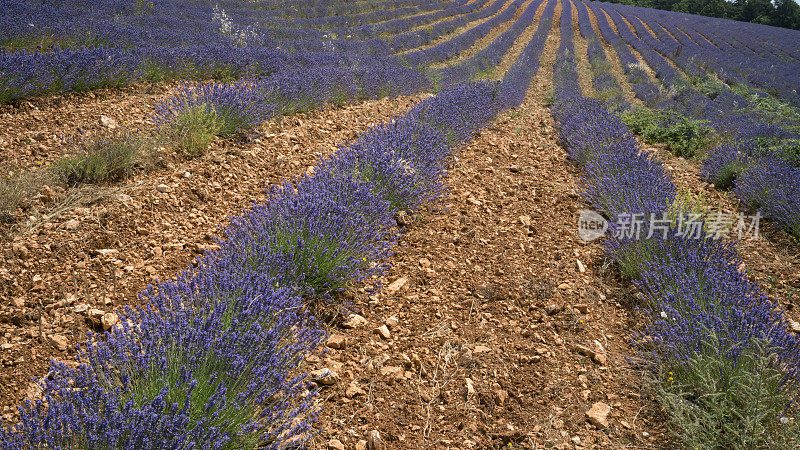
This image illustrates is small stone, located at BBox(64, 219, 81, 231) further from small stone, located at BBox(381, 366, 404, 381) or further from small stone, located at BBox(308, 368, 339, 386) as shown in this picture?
small stone, located at BBox(381, 366, 404, 381)

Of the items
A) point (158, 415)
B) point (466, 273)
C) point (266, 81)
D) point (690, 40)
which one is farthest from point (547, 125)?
point (690, 40)

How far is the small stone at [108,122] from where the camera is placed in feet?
14.0

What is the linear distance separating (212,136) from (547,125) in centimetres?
498

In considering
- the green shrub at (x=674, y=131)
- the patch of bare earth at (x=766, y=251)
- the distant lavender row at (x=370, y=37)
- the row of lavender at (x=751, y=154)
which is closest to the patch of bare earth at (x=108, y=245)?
the patch of bare earth at (x=766, y=251)

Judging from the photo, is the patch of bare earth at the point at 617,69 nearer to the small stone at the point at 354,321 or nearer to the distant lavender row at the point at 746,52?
the distant lavender row at the point at 746,52

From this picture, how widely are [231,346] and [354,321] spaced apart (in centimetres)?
95

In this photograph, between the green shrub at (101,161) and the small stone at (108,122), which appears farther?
the small stone at (108,122)

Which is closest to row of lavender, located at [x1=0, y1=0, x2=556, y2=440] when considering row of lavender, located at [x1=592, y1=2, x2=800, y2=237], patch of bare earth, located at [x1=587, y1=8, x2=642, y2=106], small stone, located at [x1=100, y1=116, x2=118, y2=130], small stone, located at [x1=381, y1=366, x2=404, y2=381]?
small stone, located at [x1=381, y1=366, x2=404, y2=381]

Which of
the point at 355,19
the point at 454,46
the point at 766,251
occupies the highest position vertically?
the point at 355,19

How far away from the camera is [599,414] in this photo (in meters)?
2.14

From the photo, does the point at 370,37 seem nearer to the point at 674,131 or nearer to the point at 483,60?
the point at 483,60

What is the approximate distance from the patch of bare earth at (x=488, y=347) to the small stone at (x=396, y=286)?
11mm

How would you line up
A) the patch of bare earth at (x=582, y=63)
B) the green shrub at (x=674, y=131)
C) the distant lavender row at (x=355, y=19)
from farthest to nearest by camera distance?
the distant lavender row at (x=355, y=19) < the patch of bare earth at (x=582, y=63) < the green shrub at (x=674, y=131)

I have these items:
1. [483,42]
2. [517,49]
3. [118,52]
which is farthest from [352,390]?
[483,42]
